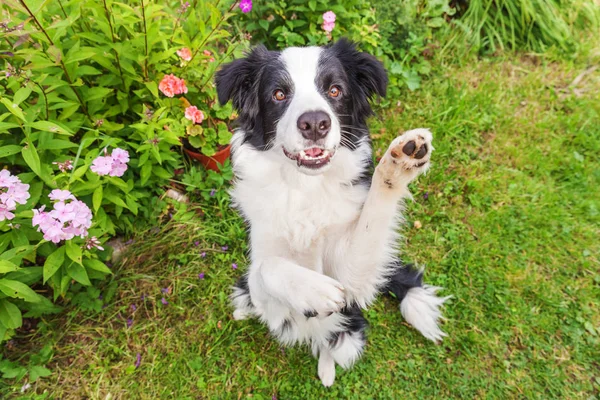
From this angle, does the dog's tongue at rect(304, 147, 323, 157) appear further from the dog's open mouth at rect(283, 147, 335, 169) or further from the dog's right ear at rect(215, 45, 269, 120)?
the dog's right ear at rect(215, 45, 269, 120)

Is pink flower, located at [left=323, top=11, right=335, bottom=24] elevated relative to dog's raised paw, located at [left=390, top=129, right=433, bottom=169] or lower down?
elevated

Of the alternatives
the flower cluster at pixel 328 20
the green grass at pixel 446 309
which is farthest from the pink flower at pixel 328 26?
the green grass at pixel 446 309

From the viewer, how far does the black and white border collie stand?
6.54ft

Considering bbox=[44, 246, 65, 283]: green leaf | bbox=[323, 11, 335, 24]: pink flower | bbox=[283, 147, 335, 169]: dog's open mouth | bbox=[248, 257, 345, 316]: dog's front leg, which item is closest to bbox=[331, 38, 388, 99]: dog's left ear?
bbox=[283, 147, 335, 169]: dog's open mouth

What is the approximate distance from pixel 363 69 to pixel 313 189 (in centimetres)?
86

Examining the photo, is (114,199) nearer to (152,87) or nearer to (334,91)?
(152,87)

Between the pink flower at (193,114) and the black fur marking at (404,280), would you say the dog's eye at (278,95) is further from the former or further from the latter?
the black fur marking at (404,280)

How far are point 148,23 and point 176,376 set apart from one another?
262 cm

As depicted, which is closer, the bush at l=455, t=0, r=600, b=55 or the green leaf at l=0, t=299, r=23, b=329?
the green leaf at l=0, t=299, r=23, b=329

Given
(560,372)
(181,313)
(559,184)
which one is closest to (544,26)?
(559,184)

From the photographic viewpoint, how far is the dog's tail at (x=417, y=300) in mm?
2912

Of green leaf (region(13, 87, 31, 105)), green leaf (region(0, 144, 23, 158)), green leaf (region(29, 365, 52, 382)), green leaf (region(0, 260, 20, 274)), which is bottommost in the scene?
green leaf (region(29, 365, 52, 382))

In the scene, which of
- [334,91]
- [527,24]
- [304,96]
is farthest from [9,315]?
[527,24]

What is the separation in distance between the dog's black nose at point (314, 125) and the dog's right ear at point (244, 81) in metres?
0.63
